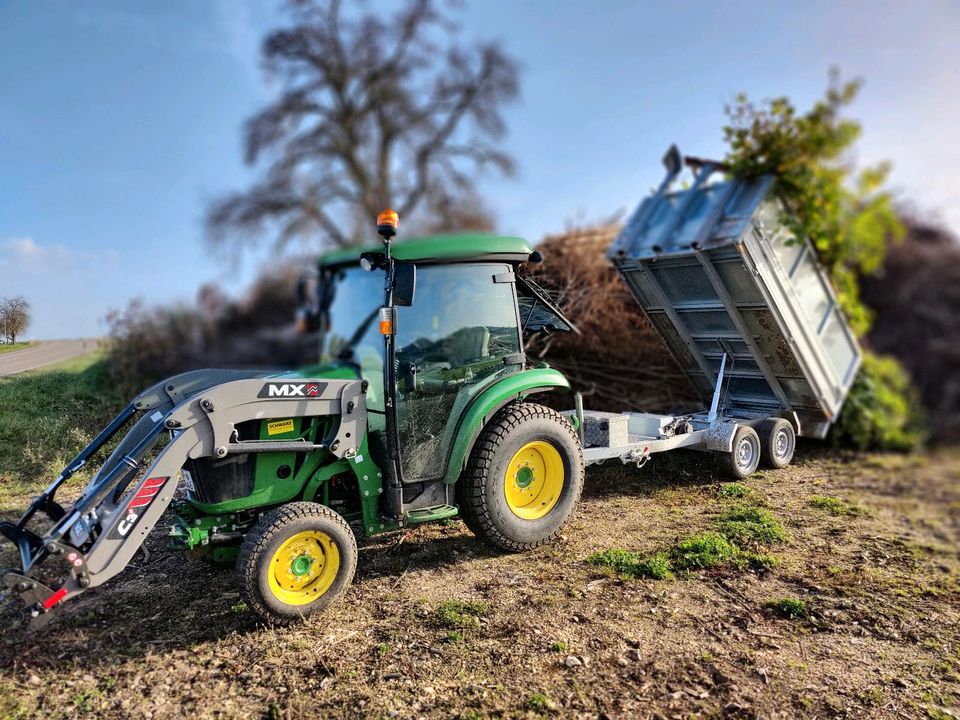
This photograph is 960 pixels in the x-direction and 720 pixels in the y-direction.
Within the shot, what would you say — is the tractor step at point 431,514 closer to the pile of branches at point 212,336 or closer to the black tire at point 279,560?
the black tire at point 279,560

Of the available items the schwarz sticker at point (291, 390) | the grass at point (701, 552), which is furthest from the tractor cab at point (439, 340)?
the grass at point (701, 552)

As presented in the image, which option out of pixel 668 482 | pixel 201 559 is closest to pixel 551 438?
pixel 668 482

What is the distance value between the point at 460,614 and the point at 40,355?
321cm

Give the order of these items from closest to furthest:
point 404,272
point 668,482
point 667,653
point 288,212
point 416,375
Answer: point 667,653 → point 404,272 → point 416,375 → point 668,482 → point 288,212

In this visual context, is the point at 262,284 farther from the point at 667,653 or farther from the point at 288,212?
the point at 667,653

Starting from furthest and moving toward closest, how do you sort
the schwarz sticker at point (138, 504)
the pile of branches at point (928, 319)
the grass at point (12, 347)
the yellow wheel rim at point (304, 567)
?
the grass at point (12, 347)
the yellow wheel rim at point (304, 567)
the schwarz sticker at point (138, 504)
the pile of branches at point (928, 319)

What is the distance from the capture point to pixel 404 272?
3844mm

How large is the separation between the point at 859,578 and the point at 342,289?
187 inches

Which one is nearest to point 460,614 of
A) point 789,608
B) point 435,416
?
point 435,416

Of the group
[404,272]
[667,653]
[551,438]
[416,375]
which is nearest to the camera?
[667,653]

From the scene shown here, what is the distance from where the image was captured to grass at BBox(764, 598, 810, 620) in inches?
140

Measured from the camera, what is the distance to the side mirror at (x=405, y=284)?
382cm

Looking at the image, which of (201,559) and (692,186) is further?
(692,186)

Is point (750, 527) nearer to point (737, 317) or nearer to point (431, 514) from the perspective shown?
point (737, 317)
